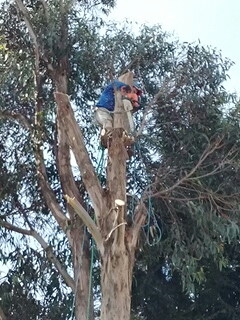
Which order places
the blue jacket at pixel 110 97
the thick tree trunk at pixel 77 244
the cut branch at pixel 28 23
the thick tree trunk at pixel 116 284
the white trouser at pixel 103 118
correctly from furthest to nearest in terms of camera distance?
the cut branch at pixel 28 23 → the thick tree trunk at pixel 77 244 → the blue jacket at pixel 110 97 → the white trouser at pixel 103 118 → the thick tree trunk at pixel 116 284

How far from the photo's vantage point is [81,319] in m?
6.89

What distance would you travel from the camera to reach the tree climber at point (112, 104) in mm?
6562

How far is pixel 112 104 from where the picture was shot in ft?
22.4

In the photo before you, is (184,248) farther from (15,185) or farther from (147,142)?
(15,185)

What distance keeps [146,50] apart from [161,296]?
10.2 feet

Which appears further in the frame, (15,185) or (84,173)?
(15,185)

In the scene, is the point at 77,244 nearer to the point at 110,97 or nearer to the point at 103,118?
the point at 103,118

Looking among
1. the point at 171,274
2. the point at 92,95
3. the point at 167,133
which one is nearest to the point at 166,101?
the point at 167,133

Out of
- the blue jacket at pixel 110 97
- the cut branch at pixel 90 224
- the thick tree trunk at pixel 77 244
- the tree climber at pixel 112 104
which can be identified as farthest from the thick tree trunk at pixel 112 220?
the thick tree trunk at pixel 77 244

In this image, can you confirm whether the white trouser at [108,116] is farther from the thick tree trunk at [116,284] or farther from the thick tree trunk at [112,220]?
the thick tree trunk at [116,284]

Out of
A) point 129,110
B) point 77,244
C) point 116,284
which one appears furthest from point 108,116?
point 116,284

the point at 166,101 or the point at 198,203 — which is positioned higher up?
the point at 166,101

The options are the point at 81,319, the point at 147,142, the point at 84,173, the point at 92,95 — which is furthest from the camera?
the point at 92,95

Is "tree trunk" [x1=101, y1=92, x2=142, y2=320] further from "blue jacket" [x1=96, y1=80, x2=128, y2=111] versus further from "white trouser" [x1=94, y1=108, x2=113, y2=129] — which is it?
"blue jacket" [x1=96, y1=80, x2=128, y2=111]
